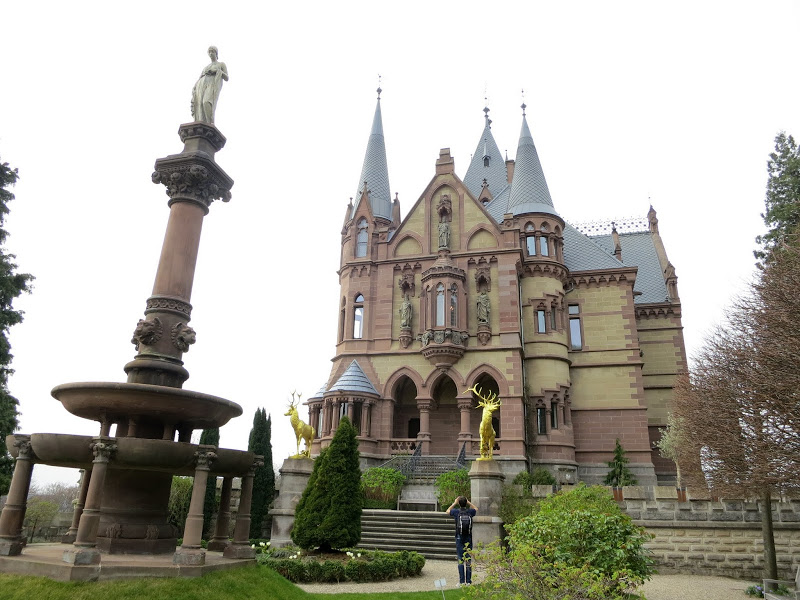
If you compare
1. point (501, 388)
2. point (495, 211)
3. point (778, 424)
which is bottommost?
point (778, 424)

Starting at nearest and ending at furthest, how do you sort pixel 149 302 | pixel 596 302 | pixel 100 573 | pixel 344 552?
1. pixel 100 573
2. pixel 149 302
3. pixel 344 552
4. pixel 596 302

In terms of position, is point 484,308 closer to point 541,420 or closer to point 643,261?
point 541,420

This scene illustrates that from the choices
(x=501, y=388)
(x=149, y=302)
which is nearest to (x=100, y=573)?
(x=149, y=302)

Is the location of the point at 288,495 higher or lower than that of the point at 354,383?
lower

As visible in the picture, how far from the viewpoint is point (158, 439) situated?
26.6 feet

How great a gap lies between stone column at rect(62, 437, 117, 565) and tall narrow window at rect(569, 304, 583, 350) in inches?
1145

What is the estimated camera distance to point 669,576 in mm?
16672

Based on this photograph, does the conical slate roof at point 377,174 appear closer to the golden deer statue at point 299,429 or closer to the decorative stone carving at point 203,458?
the golden deer statue at point 299,429

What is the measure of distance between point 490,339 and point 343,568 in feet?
57.7

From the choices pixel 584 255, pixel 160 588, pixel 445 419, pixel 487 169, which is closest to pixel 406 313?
pixel 445 419

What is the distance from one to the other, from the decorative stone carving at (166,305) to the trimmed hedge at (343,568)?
21.6ft

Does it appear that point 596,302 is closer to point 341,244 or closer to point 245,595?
point 341,244

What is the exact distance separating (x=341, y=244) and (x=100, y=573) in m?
29.0

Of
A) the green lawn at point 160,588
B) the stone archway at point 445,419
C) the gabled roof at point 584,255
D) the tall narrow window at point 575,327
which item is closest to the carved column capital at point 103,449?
the green lawn at point 160,588
